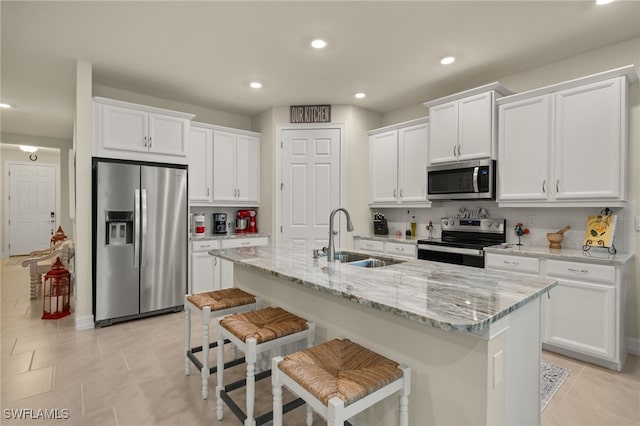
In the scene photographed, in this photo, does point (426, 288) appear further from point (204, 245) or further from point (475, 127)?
point (204, 245)

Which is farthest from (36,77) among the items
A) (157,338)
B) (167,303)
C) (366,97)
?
(366,97)

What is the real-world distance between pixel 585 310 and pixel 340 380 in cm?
241

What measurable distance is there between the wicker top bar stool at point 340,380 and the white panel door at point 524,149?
2544 millimetres

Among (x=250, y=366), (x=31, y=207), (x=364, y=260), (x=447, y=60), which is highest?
(x=447, y=60)

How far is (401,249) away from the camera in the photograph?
410cm

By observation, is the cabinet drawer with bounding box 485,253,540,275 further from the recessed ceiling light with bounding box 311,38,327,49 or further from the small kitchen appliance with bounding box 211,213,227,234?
the small kitchen appliance with bounding box 211,213,227,234

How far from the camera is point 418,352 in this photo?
147cm

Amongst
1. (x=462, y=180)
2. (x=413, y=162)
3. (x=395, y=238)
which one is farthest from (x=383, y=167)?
(x=462, y=180)

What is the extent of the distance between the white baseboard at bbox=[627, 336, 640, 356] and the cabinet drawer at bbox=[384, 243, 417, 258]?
1.98 m

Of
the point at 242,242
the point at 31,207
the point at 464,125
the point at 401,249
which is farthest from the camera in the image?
the point at 31,207

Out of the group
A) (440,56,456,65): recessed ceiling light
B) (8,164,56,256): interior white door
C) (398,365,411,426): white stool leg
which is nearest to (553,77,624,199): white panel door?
(440,56,456,65): recessed ceiling light

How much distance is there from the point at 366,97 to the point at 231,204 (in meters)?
2.39

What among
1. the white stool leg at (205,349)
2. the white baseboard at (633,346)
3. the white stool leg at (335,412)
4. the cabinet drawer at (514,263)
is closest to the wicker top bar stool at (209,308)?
the white stool leg at (205,349)

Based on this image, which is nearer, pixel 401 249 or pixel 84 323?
pixel 84 323
